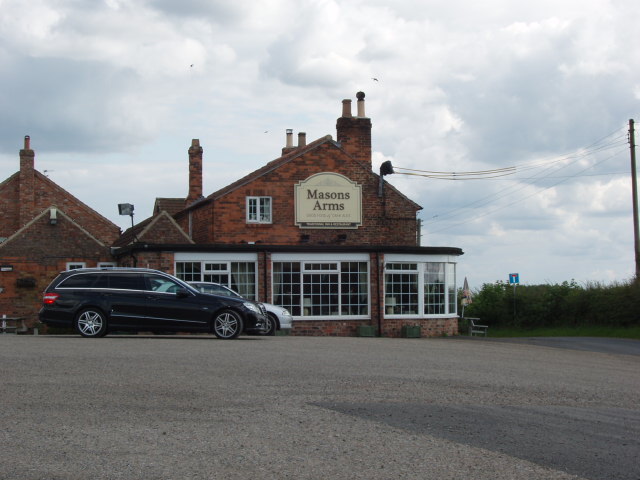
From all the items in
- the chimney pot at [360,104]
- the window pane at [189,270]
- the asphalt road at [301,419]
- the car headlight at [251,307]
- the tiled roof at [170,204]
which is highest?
the chimney pot at [360,104]

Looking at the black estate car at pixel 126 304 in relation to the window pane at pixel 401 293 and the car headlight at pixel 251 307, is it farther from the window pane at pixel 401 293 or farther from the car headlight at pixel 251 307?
the window pane at pixel 401 293

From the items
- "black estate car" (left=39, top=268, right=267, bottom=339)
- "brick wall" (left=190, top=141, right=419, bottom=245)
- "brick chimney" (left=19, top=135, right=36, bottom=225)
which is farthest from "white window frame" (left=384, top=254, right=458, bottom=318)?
"brick chimney" (left=19, top=135, right=36, bottom=225)

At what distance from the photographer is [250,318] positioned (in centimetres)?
2162

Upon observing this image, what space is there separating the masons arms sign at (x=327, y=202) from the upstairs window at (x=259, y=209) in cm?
124

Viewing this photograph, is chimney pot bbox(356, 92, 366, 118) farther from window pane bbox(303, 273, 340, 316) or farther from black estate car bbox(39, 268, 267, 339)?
black estate car bbox(39, 268, 267, 339)

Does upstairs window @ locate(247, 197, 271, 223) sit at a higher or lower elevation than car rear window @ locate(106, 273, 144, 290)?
higher

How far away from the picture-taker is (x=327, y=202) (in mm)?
39438

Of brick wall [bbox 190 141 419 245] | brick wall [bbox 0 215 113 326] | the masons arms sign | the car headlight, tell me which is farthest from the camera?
the masons arms sign

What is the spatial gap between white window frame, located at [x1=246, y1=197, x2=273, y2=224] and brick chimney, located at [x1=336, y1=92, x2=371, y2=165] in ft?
15.0

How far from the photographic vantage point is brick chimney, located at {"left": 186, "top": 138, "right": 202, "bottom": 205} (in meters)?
44.4

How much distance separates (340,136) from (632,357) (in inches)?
784

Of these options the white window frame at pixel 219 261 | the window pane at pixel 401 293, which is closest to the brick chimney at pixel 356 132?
the window pane at pixel 401 293

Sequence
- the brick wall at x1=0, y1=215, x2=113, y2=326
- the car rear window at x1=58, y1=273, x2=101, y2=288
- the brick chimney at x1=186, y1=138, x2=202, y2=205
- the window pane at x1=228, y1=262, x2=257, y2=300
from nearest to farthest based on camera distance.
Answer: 1. the car rear window at x1=58, y1=273, x2=101, y2=288
2. the window pane at x1=228, y1=262, x2=257, y2=300
3. the brick wall at x1=0, y1=215, x2=113, y2=326
4. the brick chimney at x1=186, y1=138, x2=202, y2=205

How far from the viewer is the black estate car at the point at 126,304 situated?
21.3 m
